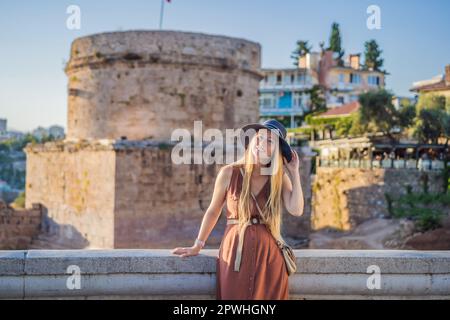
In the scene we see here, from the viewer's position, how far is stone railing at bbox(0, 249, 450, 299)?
4.26 metres

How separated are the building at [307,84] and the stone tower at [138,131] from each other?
37417 mm

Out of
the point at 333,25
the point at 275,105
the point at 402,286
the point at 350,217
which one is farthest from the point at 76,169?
the point at 333,25

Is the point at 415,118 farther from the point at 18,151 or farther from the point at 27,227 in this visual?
A: the point at 18,151

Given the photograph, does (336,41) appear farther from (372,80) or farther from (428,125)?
(428,125)

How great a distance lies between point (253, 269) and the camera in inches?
155

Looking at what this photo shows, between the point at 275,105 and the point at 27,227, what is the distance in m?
40.0

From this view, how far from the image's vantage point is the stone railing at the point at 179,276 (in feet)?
14.0

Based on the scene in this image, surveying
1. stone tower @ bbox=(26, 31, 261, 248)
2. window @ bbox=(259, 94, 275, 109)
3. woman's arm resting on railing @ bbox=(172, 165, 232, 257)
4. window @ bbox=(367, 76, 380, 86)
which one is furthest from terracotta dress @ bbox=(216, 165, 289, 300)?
window @ bbox=(367, 76, 380, 86)

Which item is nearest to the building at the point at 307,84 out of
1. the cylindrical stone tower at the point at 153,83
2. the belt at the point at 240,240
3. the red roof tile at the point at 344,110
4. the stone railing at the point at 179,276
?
the red roof tile at the point at 344,110

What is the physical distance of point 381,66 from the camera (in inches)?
2373

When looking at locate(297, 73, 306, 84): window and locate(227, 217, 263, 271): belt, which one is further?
locate(297, 73, 306, 84): window

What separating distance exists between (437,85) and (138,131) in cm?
2768

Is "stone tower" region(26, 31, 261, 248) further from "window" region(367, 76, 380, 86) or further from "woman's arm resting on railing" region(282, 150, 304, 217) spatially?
"window" region(367, 76, 380, 86)

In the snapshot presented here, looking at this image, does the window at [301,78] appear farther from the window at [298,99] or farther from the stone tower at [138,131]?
the stone tower at [138,131]
